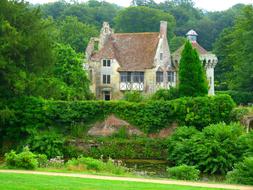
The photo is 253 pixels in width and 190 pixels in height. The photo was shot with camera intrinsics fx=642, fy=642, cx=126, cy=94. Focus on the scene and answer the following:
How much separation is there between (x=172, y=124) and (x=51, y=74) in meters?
11.6

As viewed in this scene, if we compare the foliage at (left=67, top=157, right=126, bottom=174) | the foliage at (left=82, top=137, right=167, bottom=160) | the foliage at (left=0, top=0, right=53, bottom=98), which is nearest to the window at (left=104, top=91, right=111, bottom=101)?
the foliage at (left=0, top=0, right=53, bottom=98)

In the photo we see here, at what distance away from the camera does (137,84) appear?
59312 mm

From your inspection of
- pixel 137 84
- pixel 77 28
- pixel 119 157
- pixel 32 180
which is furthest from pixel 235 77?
pixel 32 180

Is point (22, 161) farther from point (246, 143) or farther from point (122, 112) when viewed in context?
point (122, 112)

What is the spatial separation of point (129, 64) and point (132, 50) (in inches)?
51.4

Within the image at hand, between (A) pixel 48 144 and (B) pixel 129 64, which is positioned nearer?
(A) pixel 48 144

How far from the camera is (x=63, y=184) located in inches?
773

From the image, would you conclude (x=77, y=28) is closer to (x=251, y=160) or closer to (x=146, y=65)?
(x=146, y=65)

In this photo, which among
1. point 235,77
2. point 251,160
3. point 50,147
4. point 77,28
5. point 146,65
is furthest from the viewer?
point 77,28

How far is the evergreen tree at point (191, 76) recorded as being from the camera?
48.0 m

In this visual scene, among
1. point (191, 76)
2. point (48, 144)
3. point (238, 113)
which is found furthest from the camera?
point (191, 76)

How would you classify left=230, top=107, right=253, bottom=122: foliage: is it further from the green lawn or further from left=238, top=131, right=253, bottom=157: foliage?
the green lawn

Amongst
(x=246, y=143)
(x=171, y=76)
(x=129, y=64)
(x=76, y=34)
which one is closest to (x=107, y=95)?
(x=129, y=64)

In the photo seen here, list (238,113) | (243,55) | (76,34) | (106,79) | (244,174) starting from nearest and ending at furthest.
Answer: (244,174)
(238,113)
(106,79)
(243,55)
(76,34)
